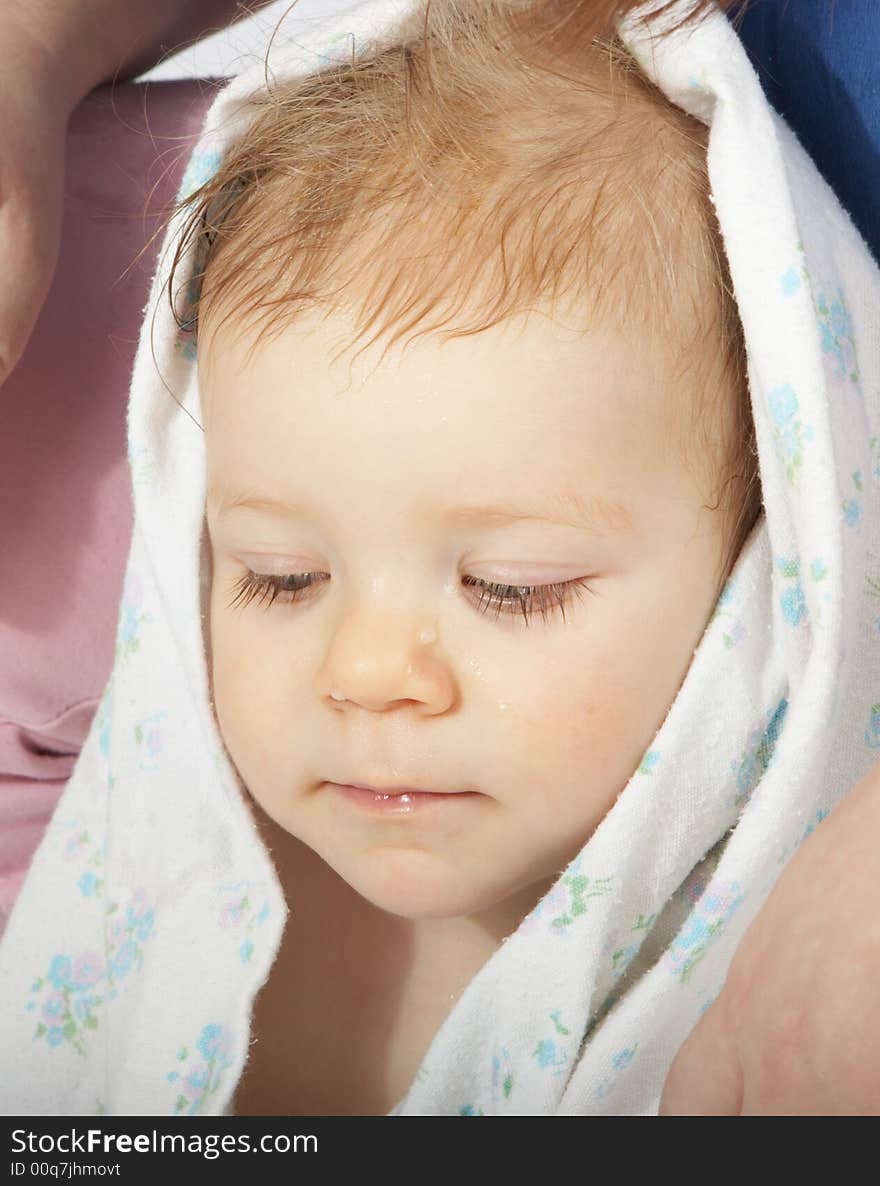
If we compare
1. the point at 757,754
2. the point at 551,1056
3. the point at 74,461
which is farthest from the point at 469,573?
the point at 74,461

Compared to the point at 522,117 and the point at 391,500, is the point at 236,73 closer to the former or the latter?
the point at 522,117

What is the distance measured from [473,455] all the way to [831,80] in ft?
1.33

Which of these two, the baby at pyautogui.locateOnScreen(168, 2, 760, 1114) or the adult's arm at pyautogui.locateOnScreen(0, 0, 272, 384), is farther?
the adult's arm at pyautogui.locateOnScreen(0, 0, 272, 384)

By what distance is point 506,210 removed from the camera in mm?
851

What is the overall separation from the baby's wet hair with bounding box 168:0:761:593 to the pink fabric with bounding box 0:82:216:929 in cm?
25

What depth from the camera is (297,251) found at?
0.90 metres

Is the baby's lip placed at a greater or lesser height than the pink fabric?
lesser

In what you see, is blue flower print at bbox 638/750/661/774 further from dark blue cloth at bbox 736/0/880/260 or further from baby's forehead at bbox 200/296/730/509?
dark blue cloth at bbox 736/0/880/260

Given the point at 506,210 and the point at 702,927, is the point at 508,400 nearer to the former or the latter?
the point at 506,210

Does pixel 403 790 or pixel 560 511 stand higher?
pixel 560 511

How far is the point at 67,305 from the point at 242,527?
39 cm

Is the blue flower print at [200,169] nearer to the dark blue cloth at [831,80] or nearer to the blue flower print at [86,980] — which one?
the dark blue cloth at [831,80]

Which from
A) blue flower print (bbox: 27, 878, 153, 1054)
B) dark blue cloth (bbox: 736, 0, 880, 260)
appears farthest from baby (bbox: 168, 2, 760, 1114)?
blue flower print (bbox: 27, 878, 153, 1054)

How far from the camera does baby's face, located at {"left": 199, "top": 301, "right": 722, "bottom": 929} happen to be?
827 mm
